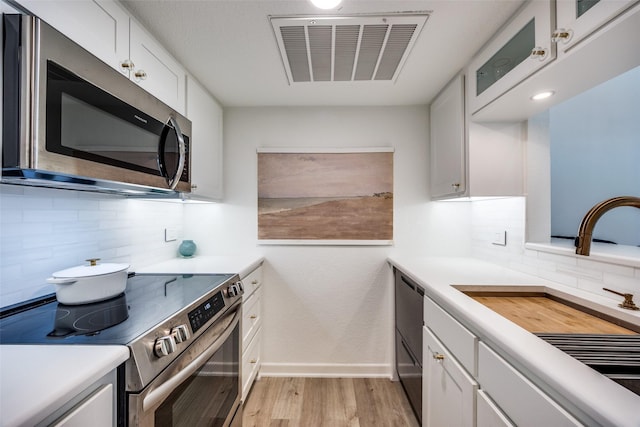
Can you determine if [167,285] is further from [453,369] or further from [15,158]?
[453,369]

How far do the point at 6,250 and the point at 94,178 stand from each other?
49cm

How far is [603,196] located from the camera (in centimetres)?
154

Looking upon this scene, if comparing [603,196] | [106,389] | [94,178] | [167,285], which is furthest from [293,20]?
[603,196]

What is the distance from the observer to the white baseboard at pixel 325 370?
2.37 meters

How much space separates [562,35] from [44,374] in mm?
1740

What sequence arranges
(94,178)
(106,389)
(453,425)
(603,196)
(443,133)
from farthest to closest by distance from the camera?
(443,133) → (603,196) → (453,425) → (94,178) → (106,389)

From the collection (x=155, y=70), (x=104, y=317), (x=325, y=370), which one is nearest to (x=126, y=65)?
(x=155, y=70)

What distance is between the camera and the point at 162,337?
2.94ft

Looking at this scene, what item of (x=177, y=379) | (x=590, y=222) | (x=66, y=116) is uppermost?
(x=66, y=116)

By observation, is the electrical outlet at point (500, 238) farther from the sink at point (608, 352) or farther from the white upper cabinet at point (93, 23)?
the white upper cabinet at point (93, 23)

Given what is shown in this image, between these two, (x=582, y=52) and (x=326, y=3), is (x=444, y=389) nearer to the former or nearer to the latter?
(x=582, y=52)

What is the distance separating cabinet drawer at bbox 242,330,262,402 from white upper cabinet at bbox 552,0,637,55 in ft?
7.11

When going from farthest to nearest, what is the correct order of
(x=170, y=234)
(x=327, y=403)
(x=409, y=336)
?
(x=170, y=234)
(x=327, y=403)
(x=409, y=336)

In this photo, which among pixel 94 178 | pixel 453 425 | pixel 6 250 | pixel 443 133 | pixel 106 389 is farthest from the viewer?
pixel 443 133
